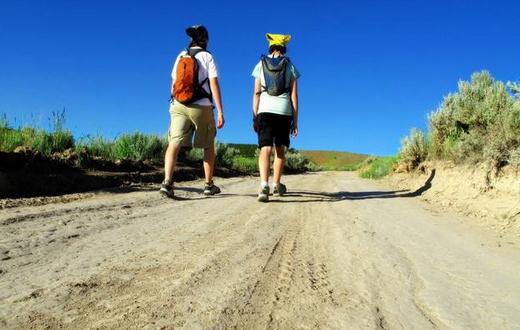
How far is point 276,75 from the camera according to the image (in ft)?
20.5

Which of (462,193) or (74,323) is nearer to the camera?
(74,323)

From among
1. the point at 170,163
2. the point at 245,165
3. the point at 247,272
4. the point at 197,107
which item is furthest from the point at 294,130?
the point at 245,165

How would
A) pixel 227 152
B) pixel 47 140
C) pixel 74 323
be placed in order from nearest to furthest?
pixel 74 323, pixel 47 140, pixel 227 152

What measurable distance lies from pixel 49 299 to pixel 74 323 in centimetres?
32

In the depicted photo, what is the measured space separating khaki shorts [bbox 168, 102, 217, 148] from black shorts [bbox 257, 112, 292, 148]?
710mm

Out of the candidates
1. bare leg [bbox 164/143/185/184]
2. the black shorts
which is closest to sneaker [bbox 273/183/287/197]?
the black shorts

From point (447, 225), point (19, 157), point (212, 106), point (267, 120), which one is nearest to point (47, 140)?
point (19, 157)

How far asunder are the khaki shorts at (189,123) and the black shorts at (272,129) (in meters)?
0.71

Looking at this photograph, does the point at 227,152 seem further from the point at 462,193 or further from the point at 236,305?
the point at 236,305

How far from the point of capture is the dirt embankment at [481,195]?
4543 millimetres

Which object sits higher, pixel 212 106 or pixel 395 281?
pixel 212 106

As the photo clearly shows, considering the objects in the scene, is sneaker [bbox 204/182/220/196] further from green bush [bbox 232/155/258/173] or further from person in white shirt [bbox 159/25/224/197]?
green bush [bbox 232/155/258/173]

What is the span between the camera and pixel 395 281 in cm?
244

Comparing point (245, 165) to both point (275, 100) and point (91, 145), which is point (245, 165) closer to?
point (91, 145)
